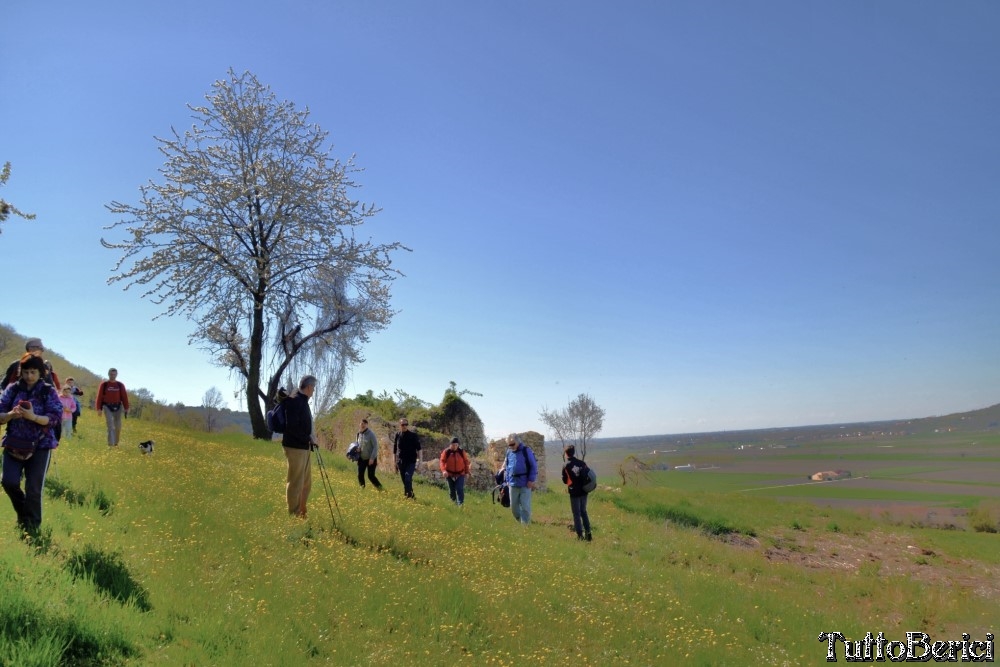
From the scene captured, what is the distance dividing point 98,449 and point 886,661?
53.5 ft

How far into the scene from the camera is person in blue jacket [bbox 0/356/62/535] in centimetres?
587

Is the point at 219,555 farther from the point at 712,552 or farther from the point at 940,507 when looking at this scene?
the point at 940,507

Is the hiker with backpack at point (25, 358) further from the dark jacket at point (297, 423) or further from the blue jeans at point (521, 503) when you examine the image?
the blue jeans at point (521, 503)

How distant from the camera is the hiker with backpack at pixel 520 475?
13602 millimetres

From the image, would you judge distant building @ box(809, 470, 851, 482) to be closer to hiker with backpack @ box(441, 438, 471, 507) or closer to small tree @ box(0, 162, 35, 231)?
hiker with backpack @ box(441, 438, 471, 507)

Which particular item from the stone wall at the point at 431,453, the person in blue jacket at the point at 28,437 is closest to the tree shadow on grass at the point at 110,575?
the person in blue jacket at the point at 28,437

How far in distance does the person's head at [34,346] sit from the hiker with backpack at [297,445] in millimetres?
3396

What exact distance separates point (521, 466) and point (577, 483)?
147 cm

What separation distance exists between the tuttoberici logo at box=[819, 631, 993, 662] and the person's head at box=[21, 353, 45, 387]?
452 inches

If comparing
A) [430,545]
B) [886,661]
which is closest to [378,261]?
[430,545]

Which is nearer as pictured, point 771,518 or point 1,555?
point 1,555

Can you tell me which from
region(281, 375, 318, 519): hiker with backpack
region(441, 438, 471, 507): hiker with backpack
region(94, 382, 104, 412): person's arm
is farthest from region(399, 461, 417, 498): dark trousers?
region(94, 382, 104, 412): person's arm

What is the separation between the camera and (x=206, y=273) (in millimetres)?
21641

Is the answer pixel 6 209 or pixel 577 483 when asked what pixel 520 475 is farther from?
pixel 6 209
